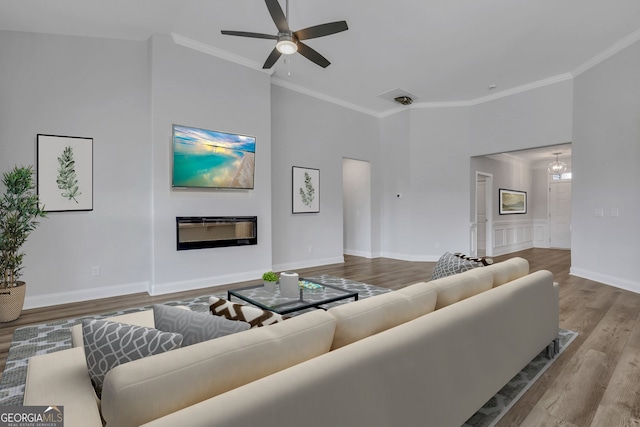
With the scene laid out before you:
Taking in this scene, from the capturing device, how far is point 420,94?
21.4 ft

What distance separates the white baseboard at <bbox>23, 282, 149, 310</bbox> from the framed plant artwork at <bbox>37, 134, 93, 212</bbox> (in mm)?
1006

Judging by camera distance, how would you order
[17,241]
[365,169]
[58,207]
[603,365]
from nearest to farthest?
[603,365] → [17,241] → [58,207] → [365,169]

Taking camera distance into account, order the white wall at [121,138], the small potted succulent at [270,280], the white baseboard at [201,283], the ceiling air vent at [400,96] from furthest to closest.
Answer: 1. the ceiling air vent at [400,96]
2. the white baseboard at [201,283]
3. the white wall at [121,138]
4. the small potted succulent at [270,280]

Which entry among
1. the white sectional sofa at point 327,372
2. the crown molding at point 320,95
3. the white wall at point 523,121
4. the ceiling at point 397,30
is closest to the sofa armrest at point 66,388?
the white sectional sofa at point 327,372

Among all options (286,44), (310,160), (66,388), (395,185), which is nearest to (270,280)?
(66,388)

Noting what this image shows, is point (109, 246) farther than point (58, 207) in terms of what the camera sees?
Yes

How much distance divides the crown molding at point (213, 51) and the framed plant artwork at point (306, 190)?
6.23ft

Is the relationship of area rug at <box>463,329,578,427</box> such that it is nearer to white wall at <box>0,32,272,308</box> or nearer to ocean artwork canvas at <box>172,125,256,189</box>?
white wall at <box>0,32,272,308</box>

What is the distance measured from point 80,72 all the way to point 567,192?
11.2 meters

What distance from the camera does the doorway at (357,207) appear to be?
7711 millimetres

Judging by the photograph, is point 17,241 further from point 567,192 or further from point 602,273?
point 567,192

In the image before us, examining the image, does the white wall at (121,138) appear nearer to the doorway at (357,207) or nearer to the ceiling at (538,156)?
the doorway at (357,207)

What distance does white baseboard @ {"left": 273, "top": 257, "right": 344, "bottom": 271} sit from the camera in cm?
594

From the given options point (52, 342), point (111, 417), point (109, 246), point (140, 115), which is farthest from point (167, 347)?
point (140, 115)
